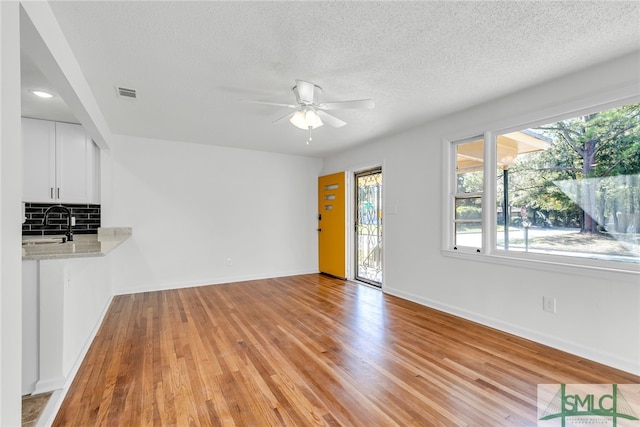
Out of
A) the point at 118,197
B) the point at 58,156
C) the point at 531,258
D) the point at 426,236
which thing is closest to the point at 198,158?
the point at 118,197

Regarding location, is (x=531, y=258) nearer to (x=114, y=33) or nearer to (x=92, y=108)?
→ (x=114, y=33)

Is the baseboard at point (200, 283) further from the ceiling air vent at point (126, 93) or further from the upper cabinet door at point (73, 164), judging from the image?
the ceiling air vent at point (126, 93)

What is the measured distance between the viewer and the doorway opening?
194 inches

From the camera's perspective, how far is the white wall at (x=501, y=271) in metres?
2.24

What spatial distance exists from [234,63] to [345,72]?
90cm

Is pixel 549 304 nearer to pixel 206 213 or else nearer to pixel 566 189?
pixel 566 189

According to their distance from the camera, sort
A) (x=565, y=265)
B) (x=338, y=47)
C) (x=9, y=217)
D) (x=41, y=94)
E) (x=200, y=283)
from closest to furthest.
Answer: (x=9, y=217) → (x=338, y=47) → (x=565, y=265) → (x=41, y=94) → (x=200, y=283)

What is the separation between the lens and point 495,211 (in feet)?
10.1

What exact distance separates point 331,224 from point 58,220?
421cm

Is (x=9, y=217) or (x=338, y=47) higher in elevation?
(x=338, y=47)

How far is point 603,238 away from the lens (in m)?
2.36

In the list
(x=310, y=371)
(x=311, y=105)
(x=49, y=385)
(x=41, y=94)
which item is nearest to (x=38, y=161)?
(x=41, y=94)

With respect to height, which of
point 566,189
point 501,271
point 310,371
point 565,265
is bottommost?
point 310,371

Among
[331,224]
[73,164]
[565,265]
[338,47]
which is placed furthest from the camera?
[331,224]
